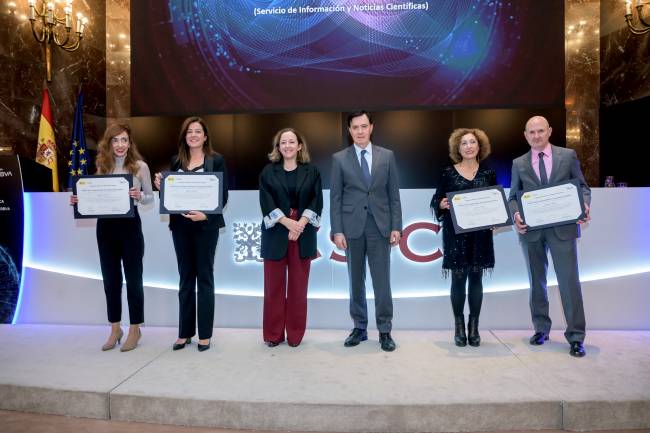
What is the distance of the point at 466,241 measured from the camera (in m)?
3.12

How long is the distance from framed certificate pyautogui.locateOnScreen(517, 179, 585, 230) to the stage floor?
34.7 inches

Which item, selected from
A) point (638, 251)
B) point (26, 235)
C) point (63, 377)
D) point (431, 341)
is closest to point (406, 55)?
point (638, 251)

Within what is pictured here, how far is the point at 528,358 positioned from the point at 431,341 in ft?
2.21

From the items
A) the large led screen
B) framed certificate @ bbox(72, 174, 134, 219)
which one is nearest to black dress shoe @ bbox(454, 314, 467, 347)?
framed certificate @ bbox(72, 174, 134, 219)

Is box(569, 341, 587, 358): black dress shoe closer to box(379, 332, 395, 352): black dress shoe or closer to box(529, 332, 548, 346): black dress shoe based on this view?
box(529, 332, 548, 346): black dress shoe

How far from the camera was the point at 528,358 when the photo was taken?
9.54 ft

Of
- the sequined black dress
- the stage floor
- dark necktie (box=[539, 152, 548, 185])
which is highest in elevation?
dark necktie (box=[539, 152, 548, 185])

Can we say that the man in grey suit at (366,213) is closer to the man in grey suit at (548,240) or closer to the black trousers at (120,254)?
the man in grey suit at (548,240)

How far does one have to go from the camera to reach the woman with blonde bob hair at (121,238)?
3.08m

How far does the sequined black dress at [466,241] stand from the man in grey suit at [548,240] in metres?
0.26

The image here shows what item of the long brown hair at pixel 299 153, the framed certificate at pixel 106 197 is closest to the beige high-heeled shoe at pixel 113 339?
the framed certificate at pixel 106 197

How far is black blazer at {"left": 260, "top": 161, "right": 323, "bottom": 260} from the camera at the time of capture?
3.13 metres

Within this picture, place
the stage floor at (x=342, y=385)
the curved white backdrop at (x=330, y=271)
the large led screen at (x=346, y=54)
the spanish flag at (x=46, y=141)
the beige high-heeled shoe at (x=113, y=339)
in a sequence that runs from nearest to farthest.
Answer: the stage floor at (x=342, y=385)
the beige high-heeled shoe at (x=113, y=339)
the curved white backdrop at (x=330, y=271)
the spanish flag at (x=46, y=141)
the large led screen at (x=346, y=54)

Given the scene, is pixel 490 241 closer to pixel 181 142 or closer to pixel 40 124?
pixel 181 142
